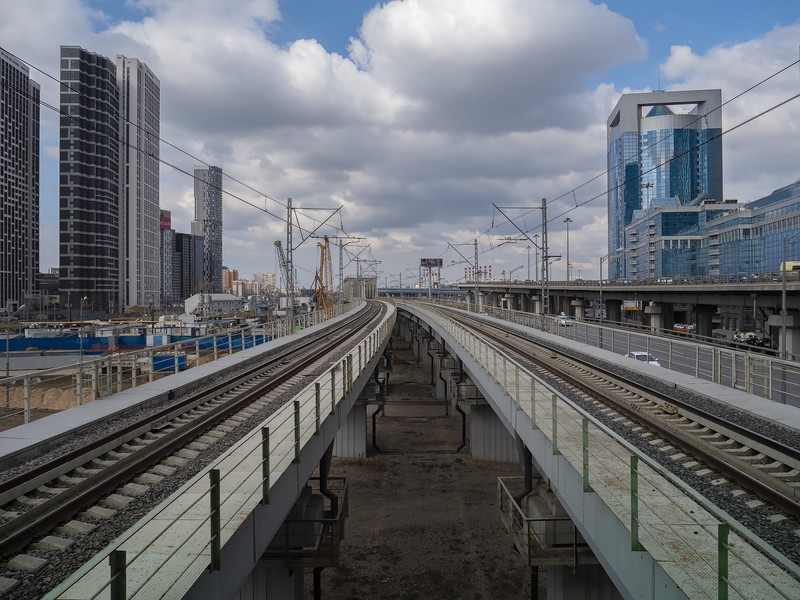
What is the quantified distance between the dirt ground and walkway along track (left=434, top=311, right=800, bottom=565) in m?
7.28

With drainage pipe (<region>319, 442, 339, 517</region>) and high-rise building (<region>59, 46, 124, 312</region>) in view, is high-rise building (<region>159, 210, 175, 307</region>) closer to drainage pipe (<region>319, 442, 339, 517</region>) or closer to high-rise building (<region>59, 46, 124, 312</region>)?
high-rise building (<region>59, 46, 124, 312</region>)

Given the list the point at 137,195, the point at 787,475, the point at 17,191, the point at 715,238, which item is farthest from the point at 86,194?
the point at 715,238

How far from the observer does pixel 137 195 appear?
126 m

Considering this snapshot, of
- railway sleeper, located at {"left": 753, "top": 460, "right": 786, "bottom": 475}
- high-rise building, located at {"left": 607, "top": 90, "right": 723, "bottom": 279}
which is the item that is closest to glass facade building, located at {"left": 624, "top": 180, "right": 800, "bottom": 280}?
high-rise building, located at {"left": 607, "top": 90, "right": 723, "bottom": 279}

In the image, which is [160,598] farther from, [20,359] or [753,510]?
[20,359]

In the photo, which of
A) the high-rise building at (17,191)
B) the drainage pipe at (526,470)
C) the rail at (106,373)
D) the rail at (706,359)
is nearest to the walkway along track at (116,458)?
the rail at (106,373)

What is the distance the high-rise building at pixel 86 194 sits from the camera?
109125 mm

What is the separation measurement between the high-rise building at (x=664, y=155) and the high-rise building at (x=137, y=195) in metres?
142

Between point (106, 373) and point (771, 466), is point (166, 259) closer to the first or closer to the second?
point (106, 373)

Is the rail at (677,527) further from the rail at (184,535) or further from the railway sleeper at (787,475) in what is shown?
the rail at (184,535)

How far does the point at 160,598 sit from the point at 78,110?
135384 millimetres

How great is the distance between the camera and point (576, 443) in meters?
8.19

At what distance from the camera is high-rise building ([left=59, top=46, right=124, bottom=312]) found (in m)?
109

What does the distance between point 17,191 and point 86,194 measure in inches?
1050
